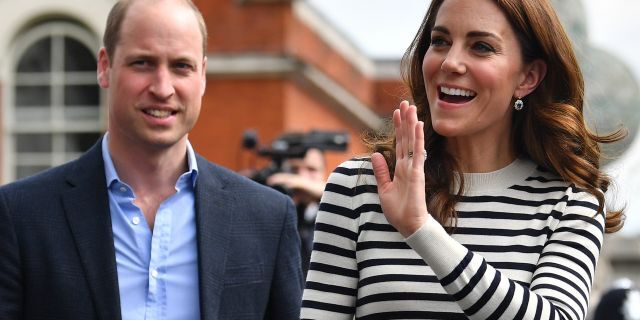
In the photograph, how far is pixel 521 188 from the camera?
362cm

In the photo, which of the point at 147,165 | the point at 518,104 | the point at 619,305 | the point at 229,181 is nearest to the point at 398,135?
the point at 518,104

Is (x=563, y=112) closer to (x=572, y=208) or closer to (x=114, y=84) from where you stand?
(x=572, y=208)

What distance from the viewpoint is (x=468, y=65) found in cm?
344

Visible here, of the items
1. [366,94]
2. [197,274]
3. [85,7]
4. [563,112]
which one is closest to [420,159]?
[563,112]

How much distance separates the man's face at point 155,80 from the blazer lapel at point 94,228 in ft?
0.43

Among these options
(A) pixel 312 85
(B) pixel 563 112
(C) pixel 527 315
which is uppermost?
(A) pixel 312 85

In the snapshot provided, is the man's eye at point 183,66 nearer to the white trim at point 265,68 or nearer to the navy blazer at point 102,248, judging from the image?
the navy blazer at point 102,248

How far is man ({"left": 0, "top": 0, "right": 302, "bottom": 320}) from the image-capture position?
4.09m

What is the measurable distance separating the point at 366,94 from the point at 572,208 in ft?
71.1

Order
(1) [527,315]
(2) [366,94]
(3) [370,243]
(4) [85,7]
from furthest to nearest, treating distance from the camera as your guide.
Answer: (2) [366,94] → (4) [85,7] → (3) [370,243] → (1) [527,315]

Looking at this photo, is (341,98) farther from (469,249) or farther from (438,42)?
(469,249)

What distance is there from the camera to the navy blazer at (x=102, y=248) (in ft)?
13.4

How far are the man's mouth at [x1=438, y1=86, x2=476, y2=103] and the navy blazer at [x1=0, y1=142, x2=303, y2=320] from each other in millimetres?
1037

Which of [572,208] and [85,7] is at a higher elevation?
[85,7]
